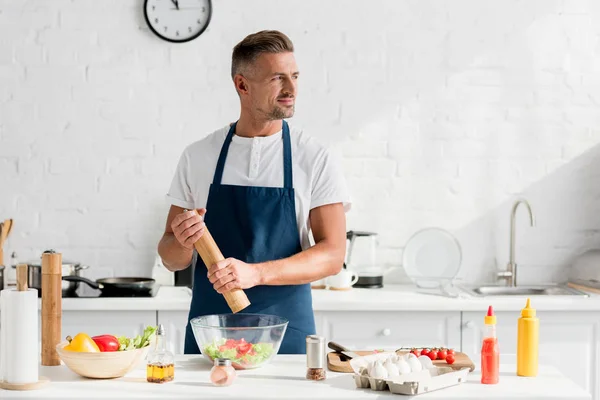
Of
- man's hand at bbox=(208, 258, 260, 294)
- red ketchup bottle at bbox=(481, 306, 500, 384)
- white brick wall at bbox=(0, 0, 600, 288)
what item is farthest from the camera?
white brick wall at bbox=(0, 0, 600, 288)

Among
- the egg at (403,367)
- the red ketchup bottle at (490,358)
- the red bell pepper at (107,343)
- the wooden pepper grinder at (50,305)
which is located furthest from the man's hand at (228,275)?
the red ketchup bottle at (490,358)

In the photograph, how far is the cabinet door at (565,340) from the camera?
4.08m

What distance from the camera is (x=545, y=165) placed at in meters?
4.70

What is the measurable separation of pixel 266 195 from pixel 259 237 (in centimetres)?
15

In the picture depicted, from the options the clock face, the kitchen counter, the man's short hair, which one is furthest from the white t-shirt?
the clock face

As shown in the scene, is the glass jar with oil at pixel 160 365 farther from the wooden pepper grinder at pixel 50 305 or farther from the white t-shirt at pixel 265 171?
the white t-shirt at pixel 265 171

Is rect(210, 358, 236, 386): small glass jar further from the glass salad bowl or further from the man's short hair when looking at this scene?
the man's short hair

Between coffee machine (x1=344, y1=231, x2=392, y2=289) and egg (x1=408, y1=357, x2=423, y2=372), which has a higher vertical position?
coffee machine (x1=344, y1=231, x2=392, y2=289)

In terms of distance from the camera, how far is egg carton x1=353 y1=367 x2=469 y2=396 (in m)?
2.29

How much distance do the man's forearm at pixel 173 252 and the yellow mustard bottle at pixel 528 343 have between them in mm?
1151

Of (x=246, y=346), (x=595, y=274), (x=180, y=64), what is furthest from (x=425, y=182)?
(x=246, y=346)

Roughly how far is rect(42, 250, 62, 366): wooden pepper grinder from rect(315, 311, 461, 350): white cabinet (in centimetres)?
169

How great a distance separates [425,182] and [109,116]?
171cm

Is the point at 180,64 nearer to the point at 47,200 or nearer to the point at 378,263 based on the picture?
the point at 47,200
